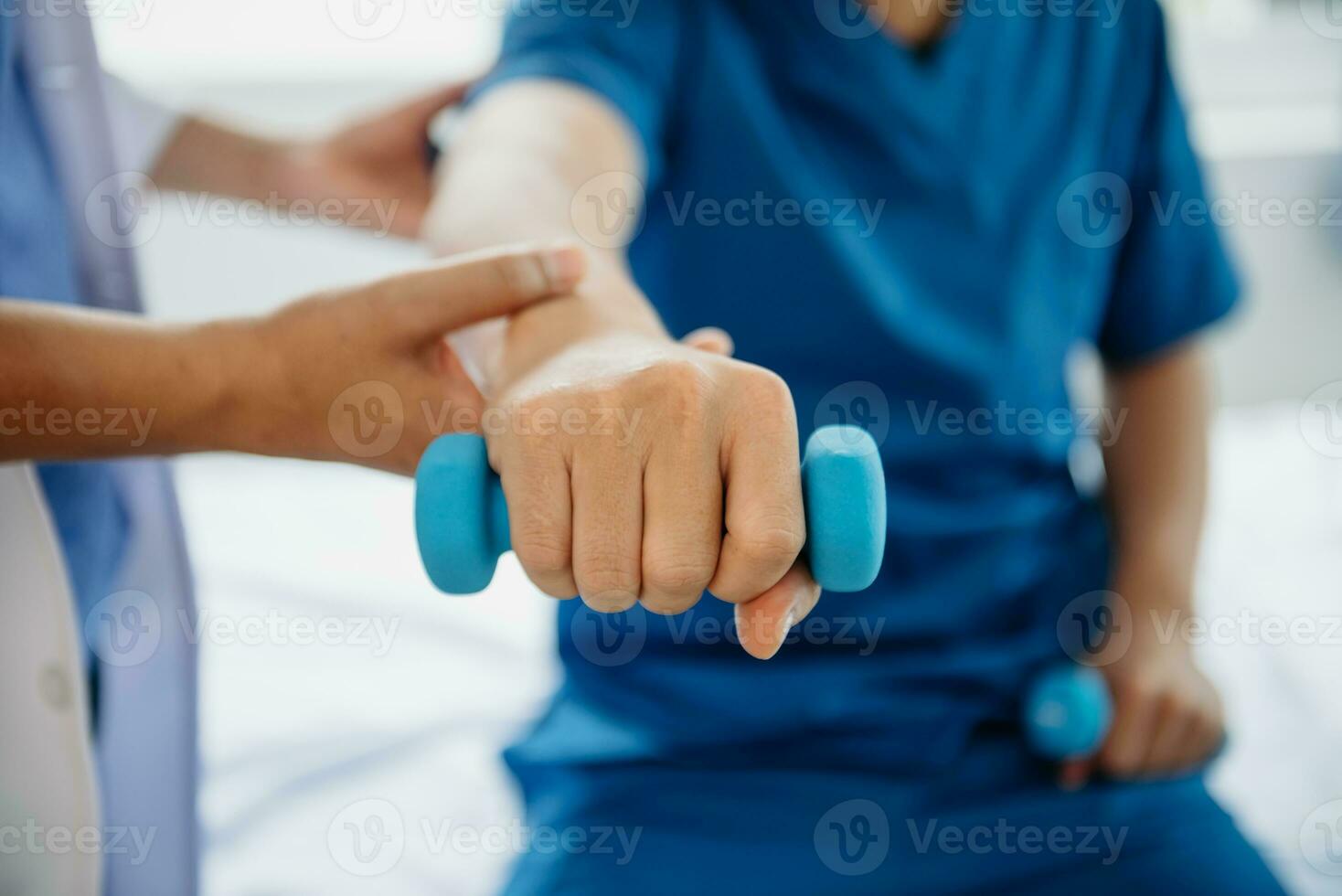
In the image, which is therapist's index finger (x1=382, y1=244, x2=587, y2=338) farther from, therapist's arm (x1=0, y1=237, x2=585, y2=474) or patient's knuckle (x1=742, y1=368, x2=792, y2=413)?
patient's knuckle (x1=742, y1=368, x2=792, y2=413)

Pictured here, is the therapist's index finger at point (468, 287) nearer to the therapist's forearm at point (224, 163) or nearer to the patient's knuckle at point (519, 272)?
the patient's knuckle at point (519, 272)

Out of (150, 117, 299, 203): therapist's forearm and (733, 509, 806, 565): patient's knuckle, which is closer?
(733, 509, 806, 565): patient's knuckle

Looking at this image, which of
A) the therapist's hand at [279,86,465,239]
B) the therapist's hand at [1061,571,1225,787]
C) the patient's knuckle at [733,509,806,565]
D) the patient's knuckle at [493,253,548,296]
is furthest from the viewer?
the therapist's hand at [279,86,465,239]

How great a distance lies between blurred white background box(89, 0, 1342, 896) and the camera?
720 mm

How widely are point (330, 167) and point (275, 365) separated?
1.50ft

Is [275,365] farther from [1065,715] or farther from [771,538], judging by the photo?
[1065,715]

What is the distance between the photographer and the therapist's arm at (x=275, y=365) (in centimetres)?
40

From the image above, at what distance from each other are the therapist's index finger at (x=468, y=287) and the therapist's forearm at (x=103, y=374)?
7cm

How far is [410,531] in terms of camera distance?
106 centimetres

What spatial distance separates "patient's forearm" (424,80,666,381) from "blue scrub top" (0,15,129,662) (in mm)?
201

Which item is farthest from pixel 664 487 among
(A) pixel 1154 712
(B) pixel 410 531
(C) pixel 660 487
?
(B) pixel 410 531

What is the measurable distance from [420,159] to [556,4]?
0.23 meters

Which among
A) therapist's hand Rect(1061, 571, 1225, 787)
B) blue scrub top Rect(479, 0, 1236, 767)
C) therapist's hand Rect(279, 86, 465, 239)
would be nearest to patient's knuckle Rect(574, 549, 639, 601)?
blue scrub top Rect(479, 0, 1236, 767)

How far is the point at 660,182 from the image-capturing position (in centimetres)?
66
